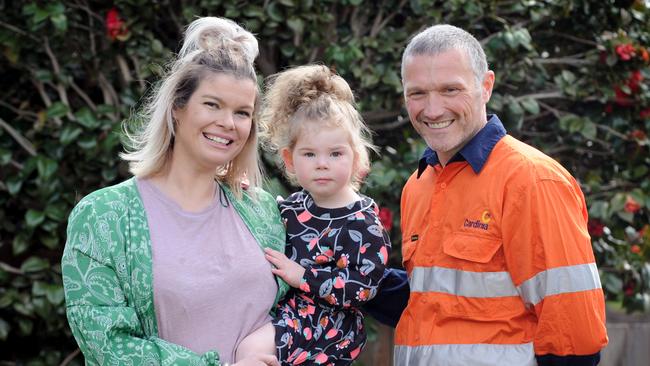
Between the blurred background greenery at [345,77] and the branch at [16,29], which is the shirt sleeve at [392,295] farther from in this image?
the branch at [16,29]

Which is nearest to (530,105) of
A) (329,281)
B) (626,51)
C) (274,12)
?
(626,51)

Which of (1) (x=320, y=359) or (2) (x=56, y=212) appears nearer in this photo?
(1) (x=320, y=359)

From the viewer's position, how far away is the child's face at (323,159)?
2.83 metres

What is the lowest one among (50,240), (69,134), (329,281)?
(50,240)

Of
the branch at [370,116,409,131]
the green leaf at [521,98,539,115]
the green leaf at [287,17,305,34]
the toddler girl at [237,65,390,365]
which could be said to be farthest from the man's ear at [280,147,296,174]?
the green leaf at [521,98,539,115]

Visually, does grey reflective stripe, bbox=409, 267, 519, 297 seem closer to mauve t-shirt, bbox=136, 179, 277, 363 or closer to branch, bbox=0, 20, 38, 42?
mauve t-shirt, bbox=136, 179, 277, 363

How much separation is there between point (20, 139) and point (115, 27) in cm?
67

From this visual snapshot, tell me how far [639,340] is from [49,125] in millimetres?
3872

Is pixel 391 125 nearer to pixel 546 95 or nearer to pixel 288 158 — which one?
pixel 546 95

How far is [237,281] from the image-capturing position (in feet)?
8.69

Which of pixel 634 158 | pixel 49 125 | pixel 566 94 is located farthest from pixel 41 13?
pixel 634 158

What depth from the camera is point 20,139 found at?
4.26 meters

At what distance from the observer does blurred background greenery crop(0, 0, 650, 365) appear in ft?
13.6

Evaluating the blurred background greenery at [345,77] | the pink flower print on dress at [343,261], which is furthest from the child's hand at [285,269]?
the blurred background greenery at [345,77]
